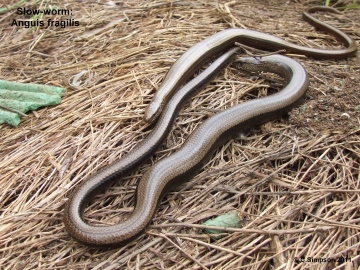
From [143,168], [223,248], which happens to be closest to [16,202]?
[143,168]

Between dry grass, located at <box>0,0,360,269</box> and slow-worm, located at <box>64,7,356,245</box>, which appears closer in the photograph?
dry grass, located at <box>0,0,360,269</box>

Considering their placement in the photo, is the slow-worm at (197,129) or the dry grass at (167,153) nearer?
the dry grass at (167,153)

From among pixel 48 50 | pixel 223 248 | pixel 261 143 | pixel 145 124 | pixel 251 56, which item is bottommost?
pixel 223 248

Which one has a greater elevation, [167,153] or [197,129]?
[197,129]

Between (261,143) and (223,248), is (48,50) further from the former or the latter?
(223,248)
